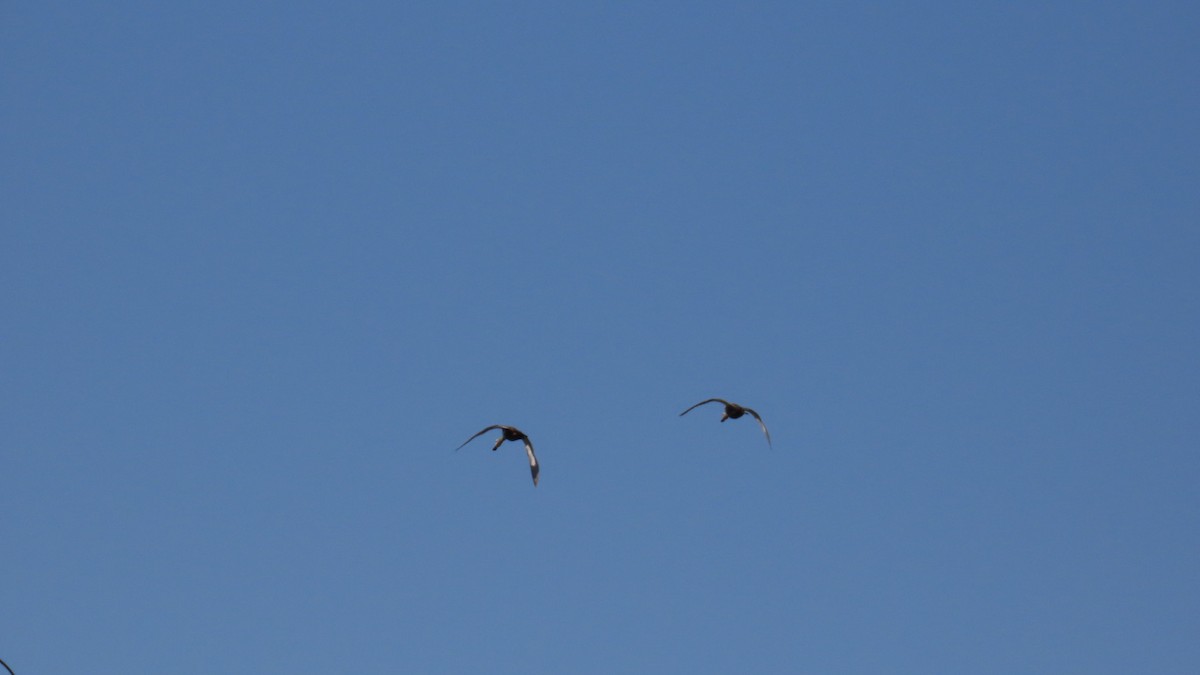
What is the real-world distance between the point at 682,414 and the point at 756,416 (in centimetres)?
664

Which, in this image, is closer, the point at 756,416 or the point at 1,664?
the point at 1,664

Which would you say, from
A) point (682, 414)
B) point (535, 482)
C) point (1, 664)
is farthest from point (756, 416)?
point (1, 664)

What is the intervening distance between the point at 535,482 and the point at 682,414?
613 cm

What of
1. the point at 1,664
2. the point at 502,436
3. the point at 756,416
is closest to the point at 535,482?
the point at 502,436

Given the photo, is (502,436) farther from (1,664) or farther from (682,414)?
(1,664)

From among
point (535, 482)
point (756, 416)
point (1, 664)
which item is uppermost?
point (756, 416)

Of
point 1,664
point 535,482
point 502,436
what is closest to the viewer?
point 1,664

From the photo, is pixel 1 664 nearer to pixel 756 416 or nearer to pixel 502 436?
pixel 502 436

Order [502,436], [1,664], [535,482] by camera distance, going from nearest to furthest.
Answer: [1,664]
[535,482]
[502,436]

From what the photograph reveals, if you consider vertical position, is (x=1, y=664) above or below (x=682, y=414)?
below

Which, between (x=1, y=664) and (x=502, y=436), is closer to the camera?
(x=1, y=664)

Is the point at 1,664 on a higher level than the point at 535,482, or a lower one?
lower

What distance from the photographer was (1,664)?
1737 inches

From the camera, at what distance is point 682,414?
62.0 m
